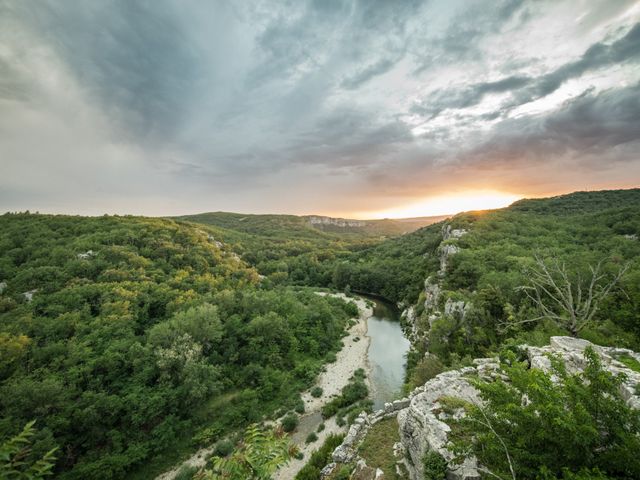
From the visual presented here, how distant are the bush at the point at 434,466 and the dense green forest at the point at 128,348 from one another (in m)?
17.7

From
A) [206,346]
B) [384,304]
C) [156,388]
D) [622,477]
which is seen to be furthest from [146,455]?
[384,304]

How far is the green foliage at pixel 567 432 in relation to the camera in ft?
16.2

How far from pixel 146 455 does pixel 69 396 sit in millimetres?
6700

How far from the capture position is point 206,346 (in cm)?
2703

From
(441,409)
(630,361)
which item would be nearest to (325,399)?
(441,409)

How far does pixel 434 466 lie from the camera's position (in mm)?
7945

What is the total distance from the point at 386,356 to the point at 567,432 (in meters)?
29.6

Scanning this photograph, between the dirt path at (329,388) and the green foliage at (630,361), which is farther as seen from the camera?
the dirt path at (329,388)

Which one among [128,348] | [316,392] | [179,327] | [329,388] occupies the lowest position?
[329,388]

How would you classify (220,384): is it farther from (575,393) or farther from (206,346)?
(575,393)

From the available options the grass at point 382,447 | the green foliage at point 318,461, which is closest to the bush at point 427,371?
the grass at point 382,447

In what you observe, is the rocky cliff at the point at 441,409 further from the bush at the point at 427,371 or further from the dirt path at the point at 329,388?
the bush at the point at 427,371

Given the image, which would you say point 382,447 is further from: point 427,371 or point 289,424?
point 289,424

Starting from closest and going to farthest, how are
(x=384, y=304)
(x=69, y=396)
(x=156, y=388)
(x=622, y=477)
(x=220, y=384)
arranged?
(x=622, y=477)
(x=69, y=396)
(x=156, y=388)
(x=220, y=384)
(x=384, y=304)
